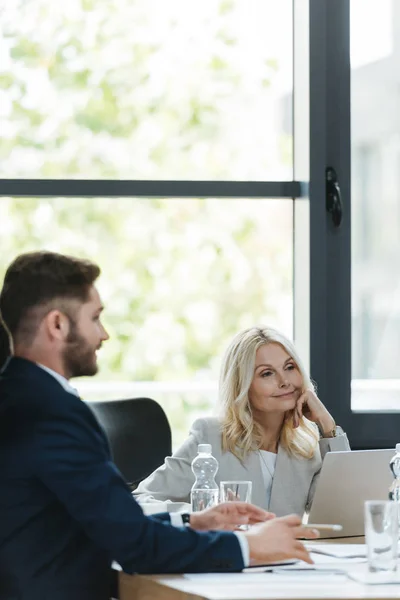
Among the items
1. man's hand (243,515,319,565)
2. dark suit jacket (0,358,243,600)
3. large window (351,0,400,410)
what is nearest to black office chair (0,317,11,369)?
dark suit jacket (0,358,243,600)

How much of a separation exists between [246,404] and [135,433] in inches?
17.6

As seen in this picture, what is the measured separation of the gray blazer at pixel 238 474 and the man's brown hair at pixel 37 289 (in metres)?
0.96

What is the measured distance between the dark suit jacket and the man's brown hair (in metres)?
0.12

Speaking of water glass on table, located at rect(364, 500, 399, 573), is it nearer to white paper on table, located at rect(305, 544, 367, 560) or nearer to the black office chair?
white paper on table, located at rect(305, 544, 367, 560)

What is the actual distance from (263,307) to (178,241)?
428 mm

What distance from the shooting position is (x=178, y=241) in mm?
4105

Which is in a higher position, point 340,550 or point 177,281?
point 177,281

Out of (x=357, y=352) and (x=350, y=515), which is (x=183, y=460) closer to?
(x=350, y=515)

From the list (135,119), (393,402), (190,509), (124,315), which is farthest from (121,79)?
(190,509)

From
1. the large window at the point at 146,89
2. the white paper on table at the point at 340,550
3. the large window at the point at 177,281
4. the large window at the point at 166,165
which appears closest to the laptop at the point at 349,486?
the white paper on table at the point at 340,550

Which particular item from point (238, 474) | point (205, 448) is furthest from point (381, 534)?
point (238, 474)

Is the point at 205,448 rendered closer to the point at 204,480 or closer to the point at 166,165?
the point at 204,480

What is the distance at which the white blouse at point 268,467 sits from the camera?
9.97 feet

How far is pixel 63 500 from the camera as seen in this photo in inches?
74.4
